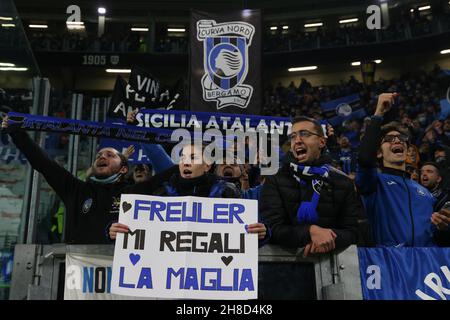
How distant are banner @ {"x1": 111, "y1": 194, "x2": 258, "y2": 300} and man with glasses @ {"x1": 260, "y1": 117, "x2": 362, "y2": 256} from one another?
279 mm

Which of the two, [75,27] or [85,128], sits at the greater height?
[75,27]

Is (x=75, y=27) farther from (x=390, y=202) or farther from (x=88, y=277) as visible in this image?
(x=88, y=277)

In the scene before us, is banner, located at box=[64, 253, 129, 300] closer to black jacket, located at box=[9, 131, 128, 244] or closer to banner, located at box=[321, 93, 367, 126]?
black jacket, located at box=[9, 131, 128, 244]

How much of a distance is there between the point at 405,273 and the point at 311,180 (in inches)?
30.7

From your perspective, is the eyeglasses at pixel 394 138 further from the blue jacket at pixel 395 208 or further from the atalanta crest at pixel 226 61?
the atalanta crest at pixel 226 61

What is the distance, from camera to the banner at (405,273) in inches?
116

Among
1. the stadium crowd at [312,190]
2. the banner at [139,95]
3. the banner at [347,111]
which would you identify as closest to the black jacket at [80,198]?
the stadium crowd at [312,190]

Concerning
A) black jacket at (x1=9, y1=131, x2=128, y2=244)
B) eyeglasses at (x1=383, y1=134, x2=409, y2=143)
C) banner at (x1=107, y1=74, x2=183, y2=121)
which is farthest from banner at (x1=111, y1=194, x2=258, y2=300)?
banner at (x1=107, y1=74, x2=183, y2=121)

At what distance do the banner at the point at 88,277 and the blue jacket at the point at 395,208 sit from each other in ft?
6.09

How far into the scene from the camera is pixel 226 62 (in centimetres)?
580

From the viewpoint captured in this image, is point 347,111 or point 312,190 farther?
point 347,111

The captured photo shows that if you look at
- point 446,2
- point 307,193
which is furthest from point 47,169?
point 446,2

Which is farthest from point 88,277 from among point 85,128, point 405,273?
point 85,128
